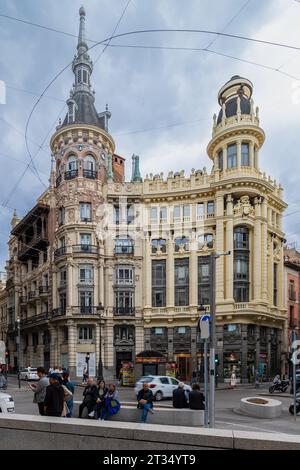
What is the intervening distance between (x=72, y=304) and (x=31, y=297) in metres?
13.5

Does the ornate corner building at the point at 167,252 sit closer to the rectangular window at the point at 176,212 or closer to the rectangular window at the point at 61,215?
the rectangular window at the point at 176,212

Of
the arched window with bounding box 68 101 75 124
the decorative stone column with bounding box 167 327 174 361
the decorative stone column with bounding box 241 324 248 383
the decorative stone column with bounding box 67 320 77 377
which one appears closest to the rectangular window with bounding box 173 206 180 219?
the decorative stone column with bounding box 167 327 174 361

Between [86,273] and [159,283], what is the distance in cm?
789

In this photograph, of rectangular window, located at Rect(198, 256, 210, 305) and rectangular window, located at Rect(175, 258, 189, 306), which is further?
rectangular window, located at Rect(175, 258, 189, 306)

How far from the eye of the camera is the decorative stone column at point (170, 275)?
152 ft

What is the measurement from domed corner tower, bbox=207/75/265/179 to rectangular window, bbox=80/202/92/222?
14171mm

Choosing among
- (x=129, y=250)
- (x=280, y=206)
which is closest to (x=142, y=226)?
(x=129, y=250)

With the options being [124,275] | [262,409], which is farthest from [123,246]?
[262,409]

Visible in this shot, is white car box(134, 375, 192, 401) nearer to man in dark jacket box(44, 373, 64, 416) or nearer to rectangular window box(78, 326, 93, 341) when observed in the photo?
man in dark jacket box(44, 373, 64, 416)

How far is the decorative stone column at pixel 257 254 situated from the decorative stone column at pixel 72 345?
18.8 metres

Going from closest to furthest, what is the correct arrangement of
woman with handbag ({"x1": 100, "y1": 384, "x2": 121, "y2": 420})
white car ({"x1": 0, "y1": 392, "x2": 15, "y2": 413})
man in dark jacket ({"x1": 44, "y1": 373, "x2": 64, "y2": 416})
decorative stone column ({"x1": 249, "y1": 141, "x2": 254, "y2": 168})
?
1. man in dark jacket ({"x1": 44, "y1": 373, "x2": 64, "y2": 416})
2. woman with handbag ({"x1": 100, "y1": 384, "x2": 121, "y2": 420})
3. white car ({"x1": 0, "y1": 392, "x2": 15, "y2": 413})
4. decorative stone column ({"x1": 249, "y1": 141, "x2": 254, "y2": 168})

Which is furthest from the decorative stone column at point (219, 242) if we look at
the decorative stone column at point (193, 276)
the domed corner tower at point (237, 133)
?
the domed corner tower at point (237, 133)

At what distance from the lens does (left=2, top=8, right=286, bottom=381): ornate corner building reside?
1745 inches

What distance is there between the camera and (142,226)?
1895 inches
